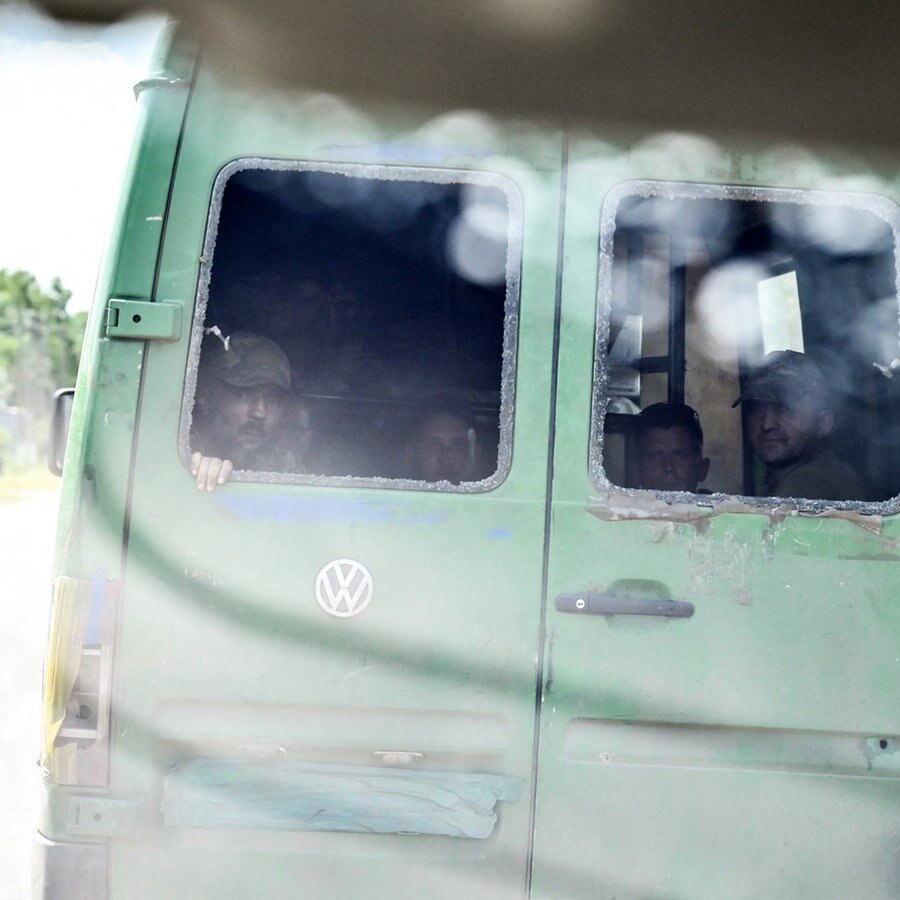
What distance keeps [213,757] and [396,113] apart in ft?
4.99

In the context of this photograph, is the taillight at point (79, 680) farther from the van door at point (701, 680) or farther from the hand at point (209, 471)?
the van door at point (701, 680)

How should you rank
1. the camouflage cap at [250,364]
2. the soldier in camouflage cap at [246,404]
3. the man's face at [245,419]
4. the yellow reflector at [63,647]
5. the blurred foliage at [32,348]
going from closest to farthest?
the yellow reflector at [63,647] < the soldier in camouflage cap at [246,404] < the man's face at [245,419] < the camouflage cap at [250,364] < the blurred foliage at [32,348]

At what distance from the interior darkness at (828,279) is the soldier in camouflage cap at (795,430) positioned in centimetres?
5

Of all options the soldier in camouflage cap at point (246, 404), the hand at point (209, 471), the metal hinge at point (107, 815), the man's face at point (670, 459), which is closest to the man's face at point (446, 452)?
the soldier in camouflage cap at point (246, 404)

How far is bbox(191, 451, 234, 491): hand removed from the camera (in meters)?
2.82

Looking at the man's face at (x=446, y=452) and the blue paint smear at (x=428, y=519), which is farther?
the man's face at (x=446, y=452)

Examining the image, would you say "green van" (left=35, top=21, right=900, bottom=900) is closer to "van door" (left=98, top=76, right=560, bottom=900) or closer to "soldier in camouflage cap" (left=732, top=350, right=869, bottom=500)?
"van door" (left=98, top=76, right=560, bottom=900)

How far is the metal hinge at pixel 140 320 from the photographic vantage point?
2.85 m

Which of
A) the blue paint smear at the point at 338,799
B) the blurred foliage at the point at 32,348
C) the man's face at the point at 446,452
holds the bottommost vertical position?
the blue paint smear at the point at 338,799

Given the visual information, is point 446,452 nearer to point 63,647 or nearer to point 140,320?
point 140,320

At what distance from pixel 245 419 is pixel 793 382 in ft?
5.42

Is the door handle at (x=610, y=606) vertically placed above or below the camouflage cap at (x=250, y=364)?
below

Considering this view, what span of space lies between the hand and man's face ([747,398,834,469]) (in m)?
1.83

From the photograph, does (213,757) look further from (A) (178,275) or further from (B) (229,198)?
(B) (229,198)
